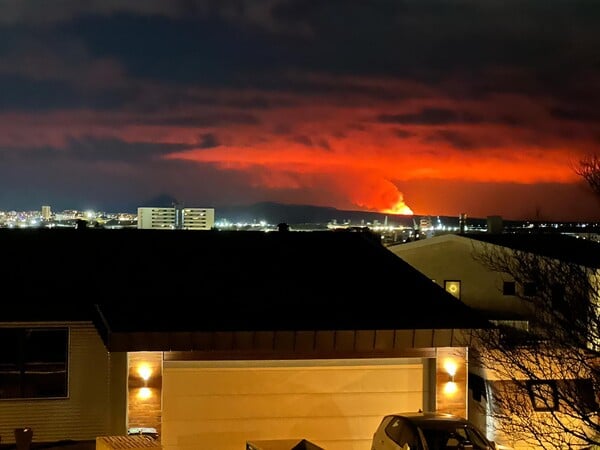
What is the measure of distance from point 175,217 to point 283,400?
9305 centimetres

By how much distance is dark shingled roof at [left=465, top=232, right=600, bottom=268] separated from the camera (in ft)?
79.9

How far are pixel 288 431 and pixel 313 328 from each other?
2113 mm

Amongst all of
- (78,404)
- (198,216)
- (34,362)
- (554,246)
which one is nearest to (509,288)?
(554,246)

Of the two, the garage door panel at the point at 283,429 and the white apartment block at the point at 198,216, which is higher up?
the white apartment block at the point at 198,216

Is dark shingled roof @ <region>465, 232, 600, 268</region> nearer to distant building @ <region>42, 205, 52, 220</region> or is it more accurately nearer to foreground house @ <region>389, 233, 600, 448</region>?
foreground house @ <region>389, 233, 600, 448</region>

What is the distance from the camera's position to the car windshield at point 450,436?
1210cm

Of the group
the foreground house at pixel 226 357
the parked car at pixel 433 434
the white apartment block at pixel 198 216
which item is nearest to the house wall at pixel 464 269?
the foreground house at pixel 226 357

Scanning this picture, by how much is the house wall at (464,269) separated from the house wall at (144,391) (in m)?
17.2

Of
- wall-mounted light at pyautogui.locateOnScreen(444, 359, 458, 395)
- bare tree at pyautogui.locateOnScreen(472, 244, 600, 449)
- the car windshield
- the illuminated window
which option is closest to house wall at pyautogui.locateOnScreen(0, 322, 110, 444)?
the car windshield

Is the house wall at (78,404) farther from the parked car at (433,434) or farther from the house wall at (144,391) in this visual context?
the parked car at (433,434)

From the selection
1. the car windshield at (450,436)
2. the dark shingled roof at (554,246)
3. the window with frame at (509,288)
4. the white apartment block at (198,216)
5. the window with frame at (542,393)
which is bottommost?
the car windshield at (450,436)

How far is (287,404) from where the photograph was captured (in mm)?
14469

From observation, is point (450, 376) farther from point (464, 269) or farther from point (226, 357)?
point (464, 269)

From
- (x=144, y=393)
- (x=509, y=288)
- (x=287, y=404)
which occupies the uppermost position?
(x=509, y=288)
